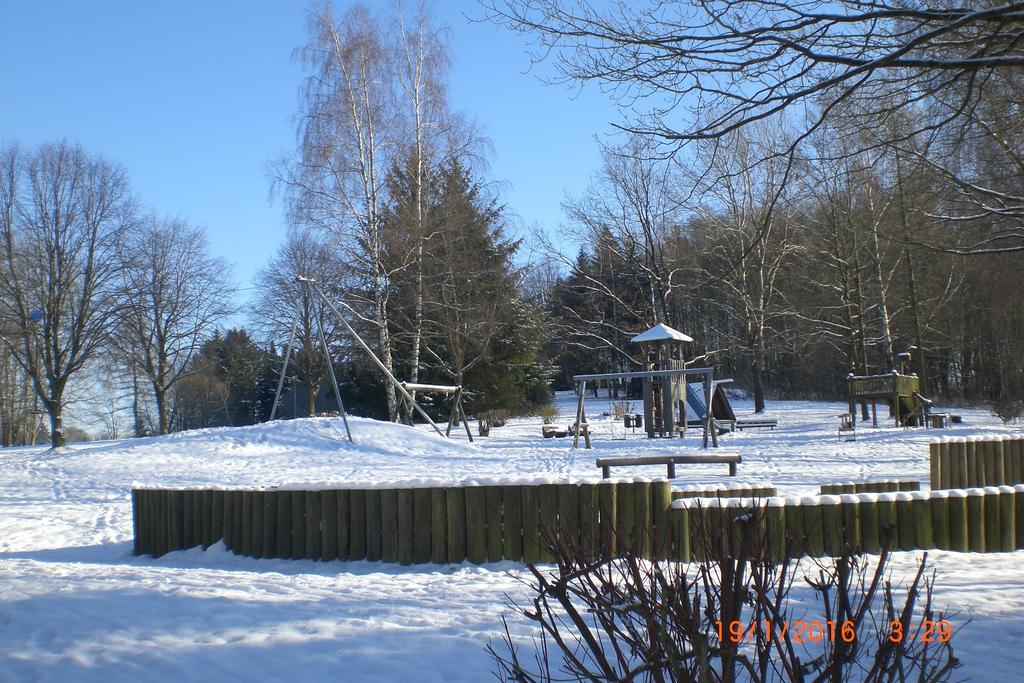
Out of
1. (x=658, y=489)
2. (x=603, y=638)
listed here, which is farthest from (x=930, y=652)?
(x=658, y=489)

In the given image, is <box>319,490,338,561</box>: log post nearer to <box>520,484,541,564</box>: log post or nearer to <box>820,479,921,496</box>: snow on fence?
<box>520,484,541,564</box>: log post

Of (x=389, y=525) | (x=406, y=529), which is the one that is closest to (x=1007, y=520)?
(x=406, y=529)

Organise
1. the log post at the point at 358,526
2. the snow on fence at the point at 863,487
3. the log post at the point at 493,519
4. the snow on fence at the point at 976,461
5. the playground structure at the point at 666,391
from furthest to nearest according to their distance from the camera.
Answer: the playground structure at the point at 666,391, the snow on fence at the point at 976,461, the snow on fence at the point at 863,487, the log post at the point at 358,526, the log post at the point at 493,519

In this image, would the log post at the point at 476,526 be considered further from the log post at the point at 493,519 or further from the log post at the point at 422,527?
the log post at the point at 422,527

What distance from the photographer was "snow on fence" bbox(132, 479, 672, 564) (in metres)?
7.48

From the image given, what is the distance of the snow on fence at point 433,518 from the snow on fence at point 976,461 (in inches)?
223

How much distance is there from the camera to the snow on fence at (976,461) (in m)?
11.3

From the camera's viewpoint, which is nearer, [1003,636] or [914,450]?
[1003,636]

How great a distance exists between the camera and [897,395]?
22234mm

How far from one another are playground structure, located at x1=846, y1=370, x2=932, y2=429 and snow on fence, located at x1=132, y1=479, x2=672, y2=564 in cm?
1626

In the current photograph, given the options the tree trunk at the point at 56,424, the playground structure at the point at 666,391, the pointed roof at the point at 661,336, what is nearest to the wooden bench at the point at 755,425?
the playground structure at the point at 666,391

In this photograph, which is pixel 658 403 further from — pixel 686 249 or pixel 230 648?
pixel 230 648

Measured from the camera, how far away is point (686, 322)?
5041 cm

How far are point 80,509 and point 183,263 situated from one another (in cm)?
2697
